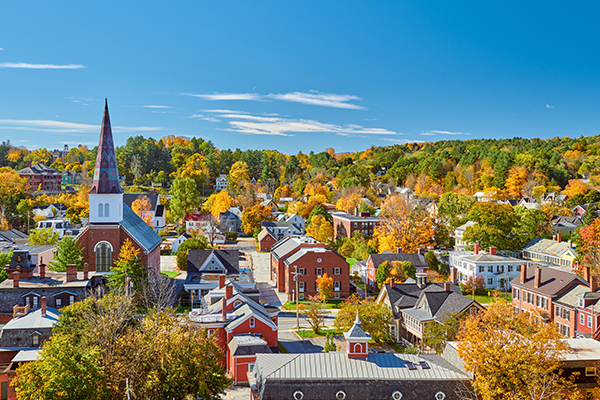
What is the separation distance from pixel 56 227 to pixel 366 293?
5427cm

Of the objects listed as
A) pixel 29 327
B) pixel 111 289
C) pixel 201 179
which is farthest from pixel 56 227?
pixel 201 179

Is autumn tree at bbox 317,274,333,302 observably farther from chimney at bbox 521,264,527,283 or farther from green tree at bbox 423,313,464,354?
chimney at bbox 521,264,527,283

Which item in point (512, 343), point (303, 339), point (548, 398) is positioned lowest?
point (303, 339)

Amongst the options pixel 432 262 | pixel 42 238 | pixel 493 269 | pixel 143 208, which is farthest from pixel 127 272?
pixel 143 208

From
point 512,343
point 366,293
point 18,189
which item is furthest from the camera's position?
point 18,189

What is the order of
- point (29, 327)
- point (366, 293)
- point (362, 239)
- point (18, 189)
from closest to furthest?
point (29, 327), point (366, 293), point (362, 239), point (18, 189)

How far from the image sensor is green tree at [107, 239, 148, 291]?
144ft

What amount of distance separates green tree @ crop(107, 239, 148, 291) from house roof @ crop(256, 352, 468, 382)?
781 inches

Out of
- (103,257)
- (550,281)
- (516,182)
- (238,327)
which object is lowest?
(238,327)

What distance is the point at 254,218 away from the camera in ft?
332

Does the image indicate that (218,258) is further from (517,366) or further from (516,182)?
(516,182)

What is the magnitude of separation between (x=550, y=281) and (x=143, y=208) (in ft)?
241

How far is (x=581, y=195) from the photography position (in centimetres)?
10081

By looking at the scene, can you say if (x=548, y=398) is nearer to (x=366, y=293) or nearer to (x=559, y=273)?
(x=559, y=273)
